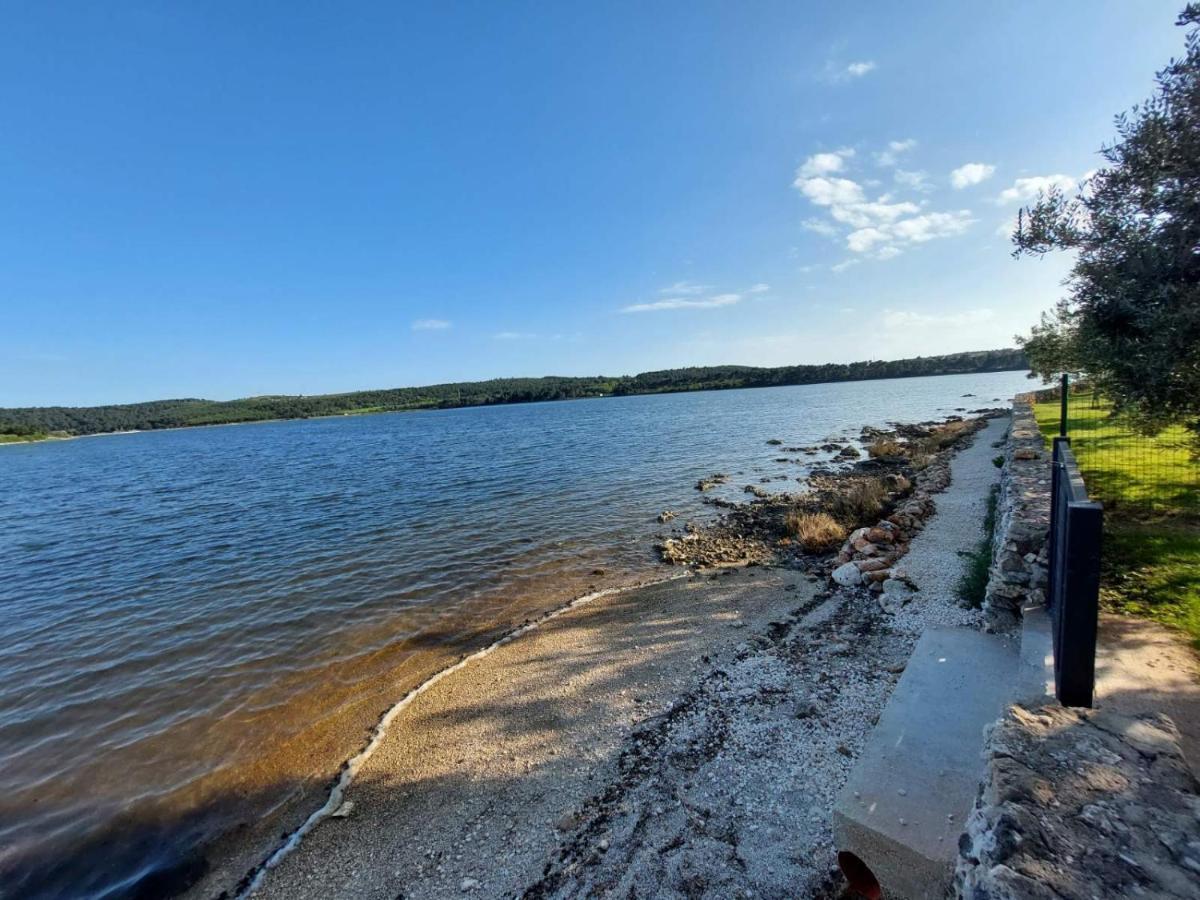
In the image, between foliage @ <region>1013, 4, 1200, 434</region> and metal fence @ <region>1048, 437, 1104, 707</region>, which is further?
foliage @ <region>1013, 4, 1200, 434</region>

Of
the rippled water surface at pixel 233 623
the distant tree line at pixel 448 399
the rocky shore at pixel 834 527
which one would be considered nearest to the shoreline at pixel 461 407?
the distant tree line at pixel 448 399

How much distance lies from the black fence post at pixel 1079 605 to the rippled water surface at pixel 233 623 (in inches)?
340

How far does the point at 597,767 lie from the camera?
636 centimetres

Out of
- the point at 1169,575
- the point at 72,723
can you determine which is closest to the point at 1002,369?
the point at 1169,575

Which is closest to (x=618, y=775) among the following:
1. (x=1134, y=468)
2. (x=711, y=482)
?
(x=1134, y=468)

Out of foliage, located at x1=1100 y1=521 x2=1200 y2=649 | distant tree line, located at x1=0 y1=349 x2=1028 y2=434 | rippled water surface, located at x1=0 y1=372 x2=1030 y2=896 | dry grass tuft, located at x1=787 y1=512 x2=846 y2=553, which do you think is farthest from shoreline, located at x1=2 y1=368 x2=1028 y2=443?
foliage, located at x1=1100 y1=521 x2=1200 y2=649

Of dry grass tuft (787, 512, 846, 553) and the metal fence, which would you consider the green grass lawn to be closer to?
the metal fence

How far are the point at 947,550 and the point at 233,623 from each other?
16436mm

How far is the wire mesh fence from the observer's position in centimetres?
900

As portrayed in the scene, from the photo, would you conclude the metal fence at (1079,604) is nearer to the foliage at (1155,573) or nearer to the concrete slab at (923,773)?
the concrete slab at (923,773)

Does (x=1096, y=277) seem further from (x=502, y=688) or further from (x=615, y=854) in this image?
(x=502, y=688)

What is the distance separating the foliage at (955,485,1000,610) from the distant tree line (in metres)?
160

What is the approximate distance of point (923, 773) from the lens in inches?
168

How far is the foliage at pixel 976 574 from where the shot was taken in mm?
8547
